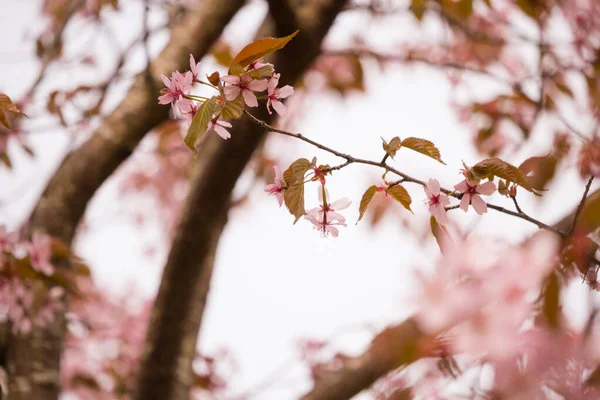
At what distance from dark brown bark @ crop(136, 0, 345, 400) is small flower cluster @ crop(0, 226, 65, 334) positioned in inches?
8.4

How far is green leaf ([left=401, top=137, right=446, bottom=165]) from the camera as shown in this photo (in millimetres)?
431

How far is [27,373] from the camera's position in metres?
1.00

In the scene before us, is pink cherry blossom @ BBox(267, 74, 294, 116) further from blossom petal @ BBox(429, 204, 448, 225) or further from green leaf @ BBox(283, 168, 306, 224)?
blossom petal @ BBox(429, 204, 448, 225)

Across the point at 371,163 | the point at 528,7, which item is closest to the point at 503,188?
the point at 371,163

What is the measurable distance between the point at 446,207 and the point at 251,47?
225mm

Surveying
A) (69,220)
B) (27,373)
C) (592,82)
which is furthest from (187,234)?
(592,82)

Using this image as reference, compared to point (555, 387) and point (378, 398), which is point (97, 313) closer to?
point (378, 398)

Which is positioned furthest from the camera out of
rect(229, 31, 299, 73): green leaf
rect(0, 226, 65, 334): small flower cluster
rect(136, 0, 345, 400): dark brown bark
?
rect(136, 0, 345, 400): dark brown bark

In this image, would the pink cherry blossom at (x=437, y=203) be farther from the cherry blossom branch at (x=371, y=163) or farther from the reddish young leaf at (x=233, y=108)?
the reddish young leaf at (x=233, y=108)

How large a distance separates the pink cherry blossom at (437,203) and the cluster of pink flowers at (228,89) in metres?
0.15

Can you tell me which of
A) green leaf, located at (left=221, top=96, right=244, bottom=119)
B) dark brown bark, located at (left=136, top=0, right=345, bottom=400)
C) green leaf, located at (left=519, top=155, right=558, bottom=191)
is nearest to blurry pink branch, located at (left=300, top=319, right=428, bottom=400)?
dark brown bark, located at (left=136, top=0, right=345, bottom=400)

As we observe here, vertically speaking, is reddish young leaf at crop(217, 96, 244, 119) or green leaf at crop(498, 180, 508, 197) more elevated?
reddish young leaf at crop(217, 96, 244, 119)

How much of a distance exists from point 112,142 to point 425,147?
831 mm

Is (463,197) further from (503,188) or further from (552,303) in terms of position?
(552,303)
